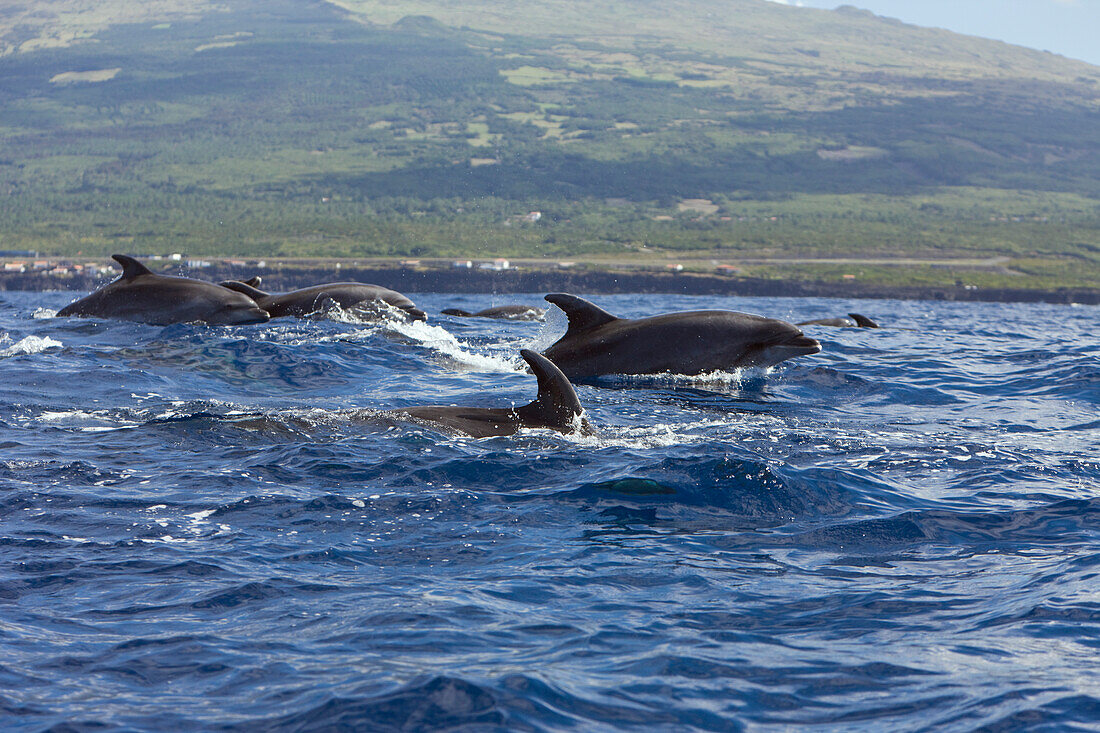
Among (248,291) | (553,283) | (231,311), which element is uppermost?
(248,291)

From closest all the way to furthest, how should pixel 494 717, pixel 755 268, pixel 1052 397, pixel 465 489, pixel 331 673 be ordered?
pixel 494 717 → pixel 331 673 → pixel 465 489 → pixel 1052 397 → pixel 755 268

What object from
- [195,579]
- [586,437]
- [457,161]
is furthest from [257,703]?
[457,161]

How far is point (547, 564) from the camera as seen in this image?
8961mm

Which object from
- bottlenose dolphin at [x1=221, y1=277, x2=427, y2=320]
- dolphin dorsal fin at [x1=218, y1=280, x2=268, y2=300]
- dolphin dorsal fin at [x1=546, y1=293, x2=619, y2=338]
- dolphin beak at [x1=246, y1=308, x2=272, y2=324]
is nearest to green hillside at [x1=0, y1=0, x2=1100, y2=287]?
bottlenose dolphin at [x1=221, y1=277, x2=427, y2=320]

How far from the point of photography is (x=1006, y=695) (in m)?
6.70

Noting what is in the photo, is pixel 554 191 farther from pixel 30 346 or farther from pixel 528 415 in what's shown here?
pixel 528 415

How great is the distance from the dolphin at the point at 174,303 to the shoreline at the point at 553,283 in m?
53.6

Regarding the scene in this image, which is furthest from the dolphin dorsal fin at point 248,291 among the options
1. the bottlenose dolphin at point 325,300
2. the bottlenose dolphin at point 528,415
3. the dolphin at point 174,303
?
the bottlenose dolphin at point 528,415

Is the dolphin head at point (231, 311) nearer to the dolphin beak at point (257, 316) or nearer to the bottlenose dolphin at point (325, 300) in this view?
the dolphin beak at point (257, 316)

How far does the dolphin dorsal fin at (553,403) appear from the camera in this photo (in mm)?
12295

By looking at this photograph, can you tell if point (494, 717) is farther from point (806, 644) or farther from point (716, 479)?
point (716, 479)

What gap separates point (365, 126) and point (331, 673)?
199m

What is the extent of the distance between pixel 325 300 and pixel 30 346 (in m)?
6.56

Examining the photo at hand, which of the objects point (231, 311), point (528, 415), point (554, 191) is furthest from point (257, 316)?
point (554, 191)
